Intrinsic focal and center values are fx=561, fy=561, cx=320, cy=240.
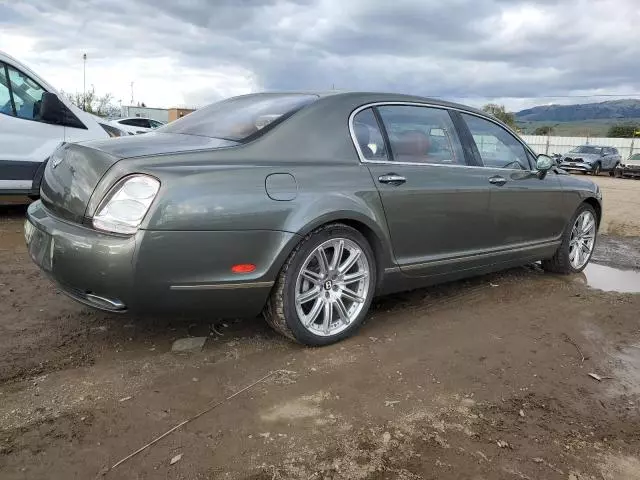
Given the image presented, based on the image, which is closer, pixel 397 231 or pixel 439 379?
pixel 439 379

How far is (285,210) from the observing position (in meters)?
3.02

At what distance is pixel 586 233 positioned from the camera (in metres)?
5.64

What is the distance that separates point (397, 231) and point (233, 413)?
1607 mm

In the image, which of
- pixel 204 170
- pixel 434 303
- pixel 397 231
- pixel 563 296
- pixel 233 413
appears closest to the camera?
pixel 233 413

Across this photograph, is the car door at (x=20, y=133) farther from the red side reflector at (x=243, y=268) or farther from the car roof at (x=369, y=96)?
the red side reflector at (x=243, y=268)

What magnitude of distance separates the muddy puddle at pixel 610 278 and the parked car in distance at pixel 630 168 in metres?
22.1

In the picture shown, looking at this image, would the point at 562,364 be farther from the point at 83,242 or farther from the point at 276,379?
the point at 83,242

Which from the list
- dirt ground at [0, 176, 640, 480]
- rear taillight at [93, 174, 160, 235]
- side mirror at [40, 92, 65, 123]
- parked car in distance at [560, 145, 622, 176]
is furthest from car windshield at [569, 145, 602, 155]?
rear taillight at [93, 174, 160, 235]

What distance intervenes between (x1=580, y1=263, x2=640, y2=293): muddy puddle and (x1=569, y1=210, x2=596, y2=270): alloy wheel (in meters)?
0.15

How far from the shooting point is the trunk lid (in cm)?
287

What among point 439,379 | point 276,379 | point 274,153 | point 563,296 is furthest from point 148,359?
point 563,296

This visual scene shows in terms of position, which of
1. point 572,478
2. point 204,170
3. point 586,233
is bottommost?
point 572,478

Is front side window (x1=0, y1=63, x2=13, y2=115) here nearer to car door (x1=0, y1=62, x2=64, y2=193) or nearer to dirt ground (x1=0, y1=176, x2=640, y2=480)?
car door (x1=0, y1=62, x2=64, y2=193)

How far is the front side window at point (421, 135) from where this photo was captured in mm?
3754
